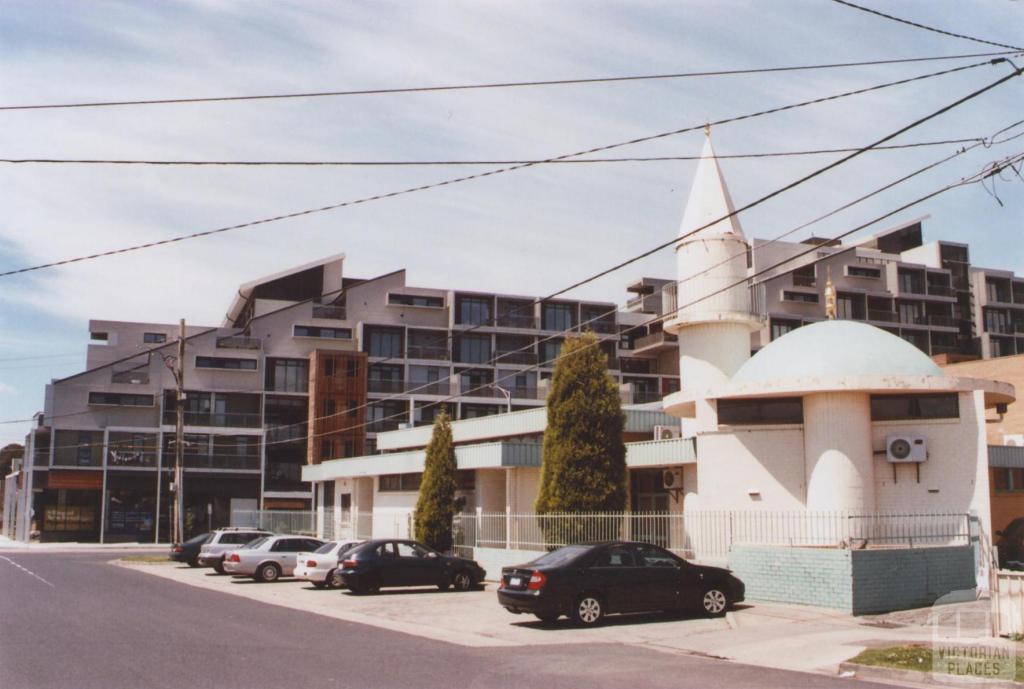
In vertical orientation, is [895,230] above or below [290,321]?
above

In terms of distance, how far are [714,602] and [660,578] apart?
1317mm

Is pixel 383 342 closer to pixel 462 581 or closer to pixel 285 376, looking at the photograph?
pixel 285 376

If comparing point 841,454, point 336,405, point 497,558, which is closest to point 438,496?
point 497,558

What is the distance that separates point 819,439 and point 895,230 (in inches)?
2795

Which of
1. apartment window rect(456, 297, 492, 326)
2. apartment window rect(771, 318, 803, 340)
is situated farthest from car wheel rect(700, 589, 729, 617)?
apartment window rect(771, 318, 803, 340)

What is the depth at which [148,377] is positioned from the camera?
72375 millimetres

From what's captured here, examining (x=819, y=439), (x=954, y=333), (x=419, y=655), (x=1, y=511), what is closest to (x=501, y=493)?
(x=819, y=439)

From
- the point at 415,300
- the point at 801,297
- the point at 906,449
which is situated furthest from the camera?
the point at 801,297

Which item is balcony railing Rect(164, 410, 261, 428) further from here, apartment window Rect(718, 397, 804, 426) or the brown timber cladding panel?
apartment window Rect(718, 397, 804, 426)

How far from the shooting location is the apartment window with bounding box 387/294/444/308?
7788cm

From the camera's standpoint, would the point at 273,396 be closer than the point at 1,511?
Yes

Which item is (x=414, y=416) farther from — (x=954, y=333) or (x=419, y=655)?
(x=419, y=655)

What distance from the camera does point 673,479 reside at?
96.7ft

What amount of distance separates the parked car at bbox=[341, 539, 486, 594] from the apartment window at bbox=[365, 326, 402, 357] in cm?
5116
